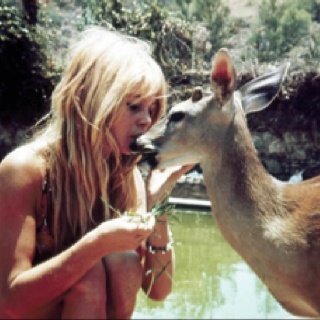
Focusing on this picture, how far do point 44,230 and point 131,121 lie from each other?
0.40 meters

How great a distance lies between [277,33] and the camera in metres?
16.6

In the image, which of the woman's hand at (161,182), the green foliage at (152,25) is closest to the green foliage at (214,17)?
the green foliage at (152,25)

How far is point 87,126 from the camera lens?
7.11ft

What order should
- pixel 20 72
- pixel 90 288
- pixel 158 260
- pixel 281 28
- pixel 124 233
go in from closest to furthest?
pixel 124 233 < pixel 90 288 < pixel 158 260 < pixel 20 72 < pixel 281 28

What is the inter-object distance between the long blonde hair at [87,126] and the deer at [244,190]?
40cm

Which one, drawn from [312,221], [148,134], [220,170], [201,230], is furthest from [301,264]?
[201,230]

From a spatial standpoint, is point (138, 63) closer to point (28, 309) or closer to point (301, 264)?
point (28, 309)

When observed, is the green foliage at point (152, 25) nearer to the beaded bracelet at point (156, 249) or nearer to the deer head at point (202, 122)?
the deer head at point (202, 122)

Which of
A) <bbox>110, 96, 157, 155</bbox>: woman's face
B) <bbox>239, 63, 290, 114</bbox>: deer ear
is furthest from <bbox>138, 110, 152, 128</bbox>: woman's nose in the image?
<bbox>239, 63, 290, 114</bbox>: deer ear

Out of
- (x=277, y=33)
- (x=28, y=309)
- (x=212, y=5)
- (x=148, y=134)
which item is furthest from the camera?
(x=212, y=5)

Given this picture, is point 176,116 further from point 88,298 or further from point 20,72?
point 20,72

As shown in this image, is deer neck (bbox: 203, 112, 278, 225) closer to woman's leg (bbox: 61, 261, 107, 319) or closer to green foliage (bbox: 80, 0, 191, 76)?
woman's leg (bbox: 61, 261, 107, 319)

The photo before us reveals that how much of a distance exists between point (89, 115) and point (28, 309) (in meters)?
0.55

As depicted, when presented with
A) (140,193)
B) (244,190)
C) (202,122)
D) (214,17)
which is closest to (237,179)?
(244,190)
